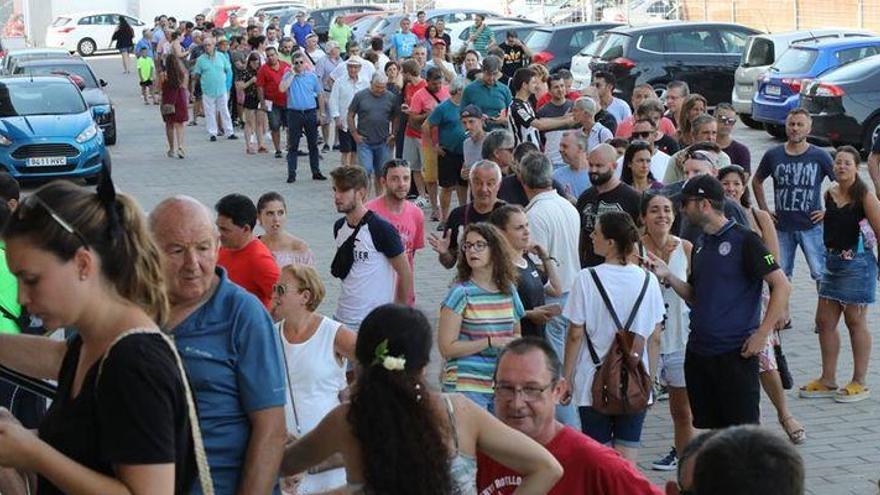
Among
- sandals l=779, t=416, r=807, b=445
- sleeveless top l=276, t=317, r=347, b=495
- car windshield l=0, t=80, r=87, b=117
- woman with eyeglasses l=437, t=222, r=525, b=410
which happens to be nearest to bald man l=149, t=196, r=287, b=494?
sleeveless top l=276, t=317, r=347, b=495

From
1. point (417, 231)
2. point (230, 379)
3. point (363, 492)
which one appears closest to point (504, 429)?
point (363, 492)

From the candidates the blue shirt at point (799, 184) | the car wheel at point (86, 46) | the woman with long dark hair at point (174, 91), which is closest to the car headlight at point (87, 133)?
the woman with long dark hair at point (174, 91)

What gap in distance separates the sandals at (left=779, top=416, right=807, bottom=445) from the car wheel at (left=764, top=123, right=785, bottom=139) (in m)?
15.6

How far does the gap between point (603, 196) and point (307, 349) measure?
3.89 metres

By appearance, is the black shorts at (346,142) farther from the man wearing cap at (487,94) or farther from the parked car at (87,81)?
the parked car at (87,81)

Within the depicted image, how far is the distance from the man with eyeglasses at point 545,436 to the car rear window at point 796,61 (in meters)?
19.0

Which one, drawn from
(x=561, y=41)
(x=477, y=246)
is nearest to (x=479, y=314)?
(x=477, y=246)

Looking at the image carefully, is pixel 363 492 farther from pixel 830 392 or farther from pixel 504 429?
pixel 830 392

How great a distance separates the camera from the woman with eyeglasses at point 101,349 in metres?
3.22

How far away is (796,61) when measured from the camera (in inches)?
910

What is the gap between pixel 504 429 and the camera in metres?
4.18

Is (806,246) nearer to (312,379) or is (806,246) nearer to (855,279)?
(855,279)

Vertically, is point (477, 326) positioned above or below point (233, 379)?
below

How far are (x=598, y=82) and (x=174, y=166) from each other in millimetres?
10534
